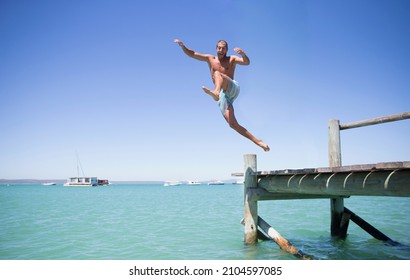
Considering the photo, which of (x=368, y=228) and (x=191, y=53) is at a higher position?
(x=191, y=53)

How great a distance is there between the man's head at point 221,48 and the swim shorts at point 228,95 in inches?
20.7

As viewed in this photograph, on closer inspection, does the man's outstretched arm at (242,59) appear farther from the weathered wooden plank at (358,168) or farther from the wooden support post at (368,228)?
the wooden support post at (368,228)

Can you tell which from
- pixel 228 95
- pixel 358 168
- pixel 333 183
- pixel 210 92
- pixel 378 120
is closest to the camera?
pixel 358 168

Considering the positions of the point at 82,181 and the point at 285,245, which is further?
the point at 82,181

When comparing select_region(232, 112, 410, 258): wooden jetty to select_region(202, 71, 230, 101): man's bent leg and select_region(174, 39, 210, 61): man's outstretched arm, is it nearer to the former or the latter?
select_region(202, 71, 230, 101): man's bent leg

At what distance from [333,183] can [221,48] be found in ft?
10.4

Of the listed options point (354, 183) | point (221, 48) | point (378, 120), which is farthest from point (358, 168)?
point (221, 48)

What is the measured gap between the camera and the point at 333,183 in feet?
19.6

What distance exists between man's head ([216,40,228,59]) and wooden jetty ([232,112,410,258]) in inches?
108

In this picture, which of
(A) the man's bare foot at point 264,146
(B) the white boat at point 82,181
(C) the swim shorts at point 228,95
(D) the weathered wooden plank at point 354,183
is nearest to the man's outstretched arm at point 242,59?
(C) the swim shorts at point 228,95

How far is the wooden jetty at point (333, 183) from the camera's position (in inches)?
192

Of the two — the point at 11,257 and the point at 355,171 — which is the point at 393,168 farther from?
the point at 11,257

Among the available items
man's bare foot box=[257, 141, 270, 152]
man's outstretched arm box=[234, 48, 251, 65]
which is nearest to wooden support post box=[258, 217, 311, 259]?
man's bare foot box=[257, 141, 270, 152]

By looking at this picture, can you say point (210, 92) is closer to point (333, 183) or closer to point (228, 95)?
point (228, 95)
